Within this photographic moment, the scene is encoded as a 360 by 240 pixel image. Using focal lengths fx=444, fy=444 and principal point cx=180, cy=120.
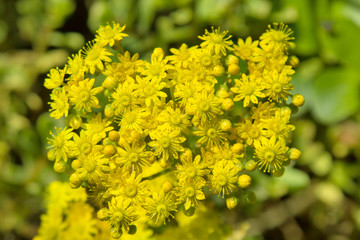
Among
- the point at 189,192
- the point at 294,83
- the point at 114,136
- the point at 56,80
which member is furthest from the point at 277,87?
the point at 294,83

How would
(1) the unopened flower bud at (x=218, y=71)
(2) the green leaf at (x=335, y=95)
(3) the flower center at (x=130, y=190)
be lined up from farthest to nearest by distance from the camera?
1. (2) the green leaf at (x=335, y=95)
2. (1) the unopened flower bud at (x=218, y=71)
3. (3) the flower center at (x=130, y=190)

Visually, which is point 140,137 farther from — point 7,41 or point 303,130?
point 7,41

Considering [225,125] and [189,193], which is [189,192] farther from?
[225,125]

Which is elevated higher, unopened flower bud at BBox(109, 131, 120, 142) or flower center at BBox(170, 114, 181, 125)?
flower center at BBox(170, 114, 181, 125)

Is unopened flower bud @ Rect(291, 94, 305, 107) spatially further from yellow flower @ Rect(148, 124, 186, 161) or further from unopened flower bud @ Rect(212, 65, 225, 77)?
yellow flower @ Rect(148, 124, 186, 161)

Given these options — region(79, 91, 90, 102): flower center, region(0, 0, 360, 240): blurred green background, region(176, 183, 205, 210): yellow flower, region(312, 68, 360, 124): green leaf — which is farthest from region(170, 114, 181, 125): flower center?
region(312, 68, 360, 124): green leaf

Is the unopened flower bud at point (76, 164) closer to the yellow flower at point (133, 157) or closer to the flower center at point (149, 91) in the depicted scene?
the yellow flower at point (133, 157)

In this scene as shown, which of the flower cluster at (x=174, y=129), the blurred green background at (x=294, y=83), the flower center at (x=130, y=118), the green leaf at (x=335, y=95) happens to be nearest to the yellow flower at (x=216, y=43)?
the flower cluster at (x=174, y=129)

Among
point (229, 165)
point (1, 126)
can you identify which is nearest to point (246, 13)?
point (229, 165)
